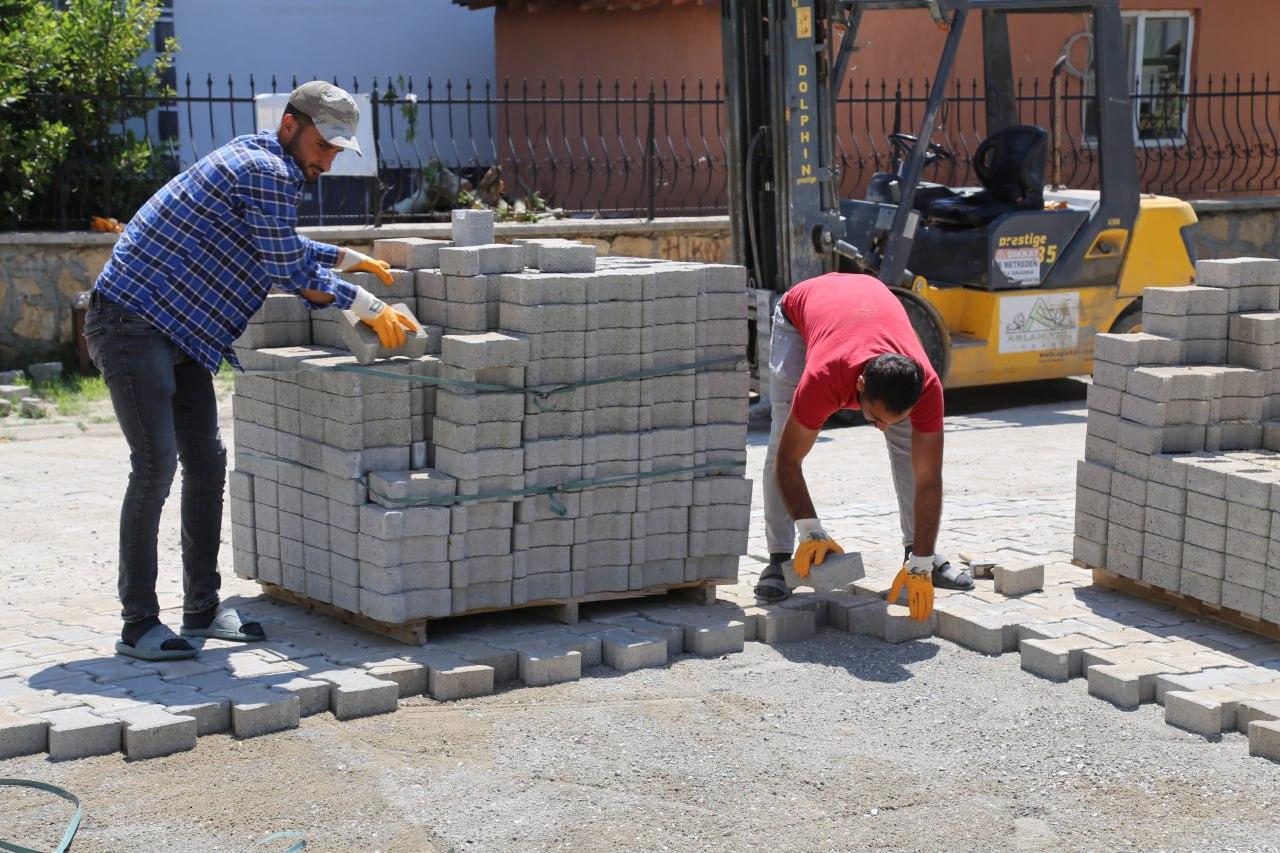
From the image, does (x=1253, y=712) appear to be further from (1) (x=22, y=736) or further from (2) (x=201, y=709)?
(1) (x=22, y=736)

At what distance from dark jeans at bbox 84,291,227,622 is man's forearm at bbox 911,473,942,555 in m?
2.72

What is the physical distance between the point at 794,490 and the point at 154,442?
2.44m

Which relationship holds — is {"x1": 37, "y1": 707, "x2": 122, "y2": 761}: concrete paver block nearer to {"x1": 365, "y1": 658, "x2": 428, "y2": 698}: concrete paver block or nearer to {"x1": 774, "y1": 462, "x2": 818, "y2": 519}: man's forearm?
{"x1": 365, "y1": 658, "x2": 428, "y2": 698}: concrete paver block

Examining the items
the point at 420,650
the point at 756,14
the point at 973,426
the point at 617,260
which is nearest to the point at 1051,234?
the point at 973,426

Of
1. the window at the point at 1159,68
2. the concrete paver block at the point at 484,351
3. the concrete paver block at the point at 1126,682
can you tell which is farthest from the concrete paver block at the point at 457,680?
the window at the point at 1159,68

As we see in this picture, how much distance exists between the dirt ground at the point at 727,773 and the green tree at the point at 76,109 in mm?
8500

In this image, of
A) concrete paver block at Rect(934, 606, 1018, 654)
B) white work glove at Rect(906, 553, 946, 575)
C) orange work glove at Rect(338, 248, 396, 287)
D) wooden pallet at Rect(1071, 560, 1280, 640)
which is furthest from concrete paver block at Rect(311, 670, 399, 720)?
wooden pallet at Rect(1071, 560, 1280, 640)

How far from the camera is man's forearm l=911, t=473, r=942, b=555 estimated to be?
628cm

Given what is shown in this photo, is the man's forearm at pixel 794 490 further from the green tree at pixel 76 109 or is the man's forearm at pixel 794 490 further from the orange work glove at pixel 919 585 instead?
the green tree at pixel 76 109

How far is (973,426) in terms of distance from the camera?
37.4 ft

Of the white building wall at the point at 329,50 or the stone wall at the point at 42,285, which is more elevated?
the white building wall at the point at 329,50

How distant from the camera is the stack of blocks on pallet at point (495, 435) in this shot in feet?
19.8

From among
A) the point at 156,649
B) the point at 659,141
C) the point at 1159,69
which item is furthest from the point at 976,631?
the point at 1159,69

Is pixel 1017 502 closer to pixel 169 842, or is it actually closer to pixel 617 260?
pixel 617 260
